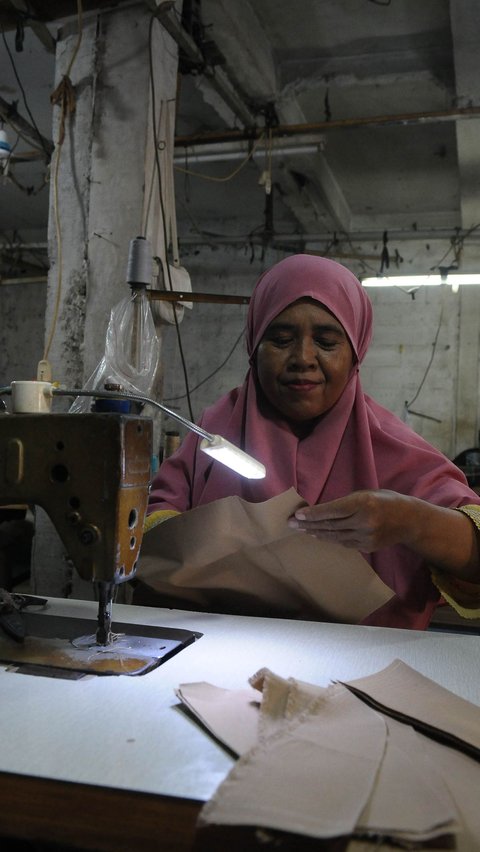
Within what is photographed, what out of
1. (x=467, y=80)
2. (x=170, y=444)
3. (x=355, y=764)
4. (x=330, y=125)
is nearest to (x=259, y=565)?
(x=355, y=764)

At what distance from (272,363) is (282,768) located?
1043 millimetres

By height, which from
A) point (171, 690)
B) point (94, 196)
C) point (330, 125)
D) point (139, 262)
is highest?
point (330, 125)

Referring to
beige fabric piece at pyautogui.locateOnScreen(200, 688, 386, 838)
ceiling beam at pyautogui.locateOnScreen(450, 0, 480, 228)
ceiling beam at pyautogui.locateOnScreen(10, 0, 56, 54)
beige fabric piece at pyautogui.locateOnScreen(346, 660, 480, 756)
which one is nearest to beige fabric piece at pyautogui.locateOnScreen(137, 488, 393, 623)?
beige fabric piece at pyautogui.locateOnScreen(346, 660, 480, 756)

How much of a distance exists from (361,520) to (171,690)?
18.2 inches

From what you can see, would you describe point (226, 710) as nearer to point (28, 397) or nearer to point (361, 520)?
point (361, 520)

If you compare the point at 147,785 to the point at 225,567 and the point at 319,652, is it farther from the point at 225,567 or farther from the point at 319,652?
the point at 225,567

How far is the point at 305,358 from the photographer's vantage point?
1.48 metres

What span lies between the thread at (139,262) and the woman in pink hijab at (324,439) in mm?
659

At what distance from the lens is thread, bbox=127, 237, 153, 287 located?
2.19 meters

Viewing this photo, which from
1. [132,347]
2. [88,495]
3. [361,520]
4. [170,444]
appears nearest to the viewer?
[88,495]

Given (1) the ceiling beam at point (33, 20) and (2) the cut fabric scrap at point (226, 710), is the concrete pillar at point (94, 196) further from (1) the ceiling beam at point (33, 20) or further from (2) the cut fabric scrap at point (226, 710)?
(2) the cut fabric scrap at point (226, 710)

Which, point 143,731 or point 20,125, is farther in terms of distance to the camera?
point 20,125

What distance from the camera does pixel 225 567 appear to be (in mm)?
1304

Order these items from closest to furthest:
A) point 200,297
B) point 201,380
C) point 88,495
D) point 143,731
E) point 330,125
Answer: point 143,731
point 88,495
point 200,297
point 330,125
point 201,380
